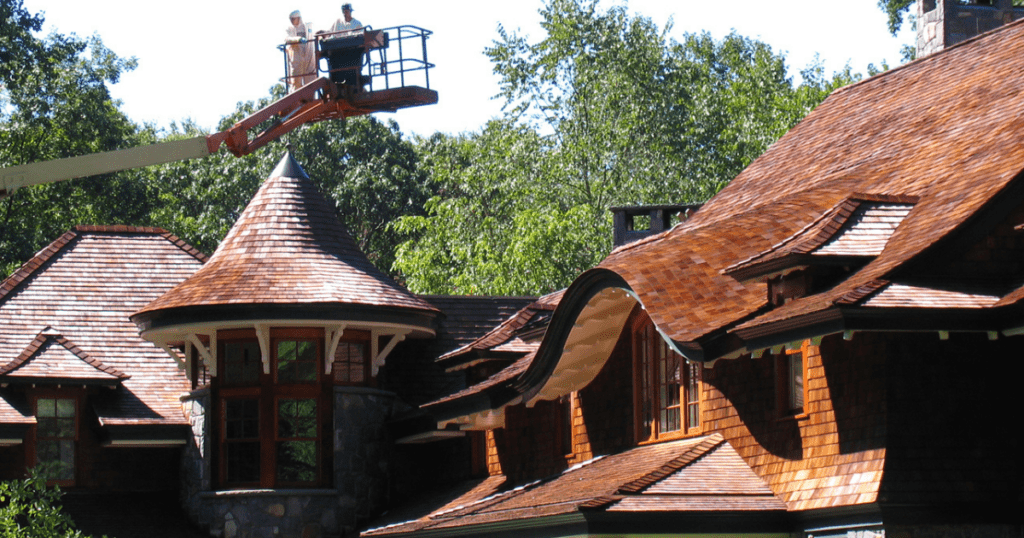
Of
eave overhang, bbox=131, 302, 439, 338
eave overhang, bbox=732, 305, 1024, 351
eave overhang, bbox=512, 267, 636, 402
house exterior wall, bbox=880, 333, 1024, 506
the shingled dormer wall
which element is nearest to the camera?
eave overhang, bbox=732, 305, 1024, 351

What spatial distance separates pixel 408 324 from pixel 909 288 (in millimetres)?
12055

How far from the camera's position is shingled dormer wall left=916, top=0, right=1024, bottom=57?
79.9ft

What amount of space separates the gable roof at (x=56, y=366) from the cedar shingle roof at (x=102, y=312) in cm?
2

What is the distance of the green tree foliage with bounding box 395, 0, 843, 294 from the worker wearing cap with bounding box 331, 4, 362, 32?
60.0 ft

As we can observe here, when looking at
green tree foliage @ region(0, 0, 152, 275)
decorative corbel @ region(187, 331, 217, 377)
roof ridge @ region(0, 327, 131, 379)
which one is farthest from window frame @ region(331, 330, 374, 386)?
green tree foliage @ region(0, 0, 152, 275)

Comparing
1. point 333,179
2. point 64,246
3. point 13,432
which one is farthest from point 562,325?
point 333,179

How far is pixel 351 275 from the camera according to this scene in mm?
25062

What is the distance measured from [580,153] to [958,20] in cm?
2055

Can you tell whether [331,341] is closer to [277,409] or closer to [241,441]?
[277,409]

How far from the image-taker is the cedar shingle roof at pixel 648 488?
15.6 metres

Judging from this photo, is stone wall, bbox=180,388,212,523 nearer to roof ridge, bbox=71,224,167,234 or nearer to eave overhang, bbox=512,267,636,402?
roof ridge, bbox=71,224,167,234

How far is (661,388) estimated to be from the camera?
19.0m

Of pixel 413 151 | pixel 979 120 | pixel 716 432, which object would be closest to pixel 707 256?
pixel 716 432

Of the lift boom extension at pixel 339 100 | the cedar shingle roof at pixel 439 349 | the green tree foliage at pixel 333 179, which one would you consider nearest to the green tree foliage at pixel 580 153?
the green tree foliage at pixel 333 179
